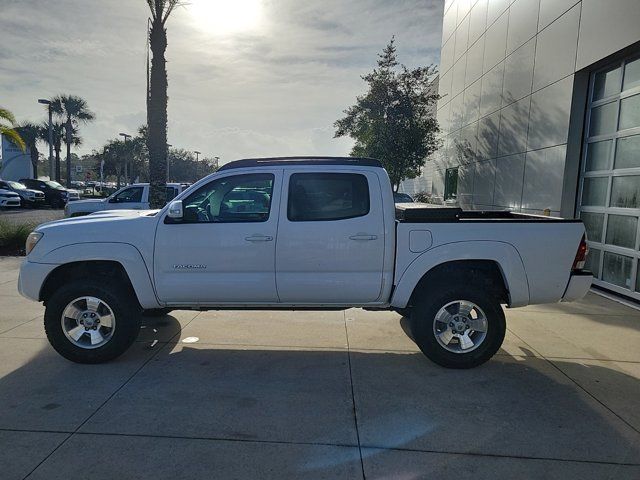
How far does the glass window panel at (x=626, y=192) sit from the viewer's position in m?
7.30

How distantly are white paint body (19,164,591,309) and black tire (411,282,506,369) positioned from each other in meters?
0.21

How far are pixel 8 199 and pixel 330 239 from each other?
27.5 meters

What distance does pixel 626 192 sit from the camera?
7582 mm

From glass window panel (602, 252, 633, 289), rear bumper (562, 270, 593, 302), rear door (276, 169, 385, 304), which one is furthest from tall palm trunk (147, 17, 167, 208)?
glass window panel (602, 252, 633, 289)

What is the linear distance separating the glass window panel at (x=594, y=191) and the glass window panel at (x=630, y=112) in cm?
103

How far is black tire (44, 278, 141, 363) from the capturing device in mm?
4359

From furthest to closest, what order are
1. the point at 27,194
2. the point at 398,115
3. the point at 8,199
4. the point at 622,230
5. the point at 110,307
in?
the point at 27,194 → the point at 8,199 → the point at 398,115 → the point at 622,230 → the point at 110,307

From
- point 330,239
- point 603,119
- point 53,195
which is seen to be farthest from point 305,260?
point 53,195

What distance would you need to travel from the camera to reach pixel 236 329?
5648 millimetres

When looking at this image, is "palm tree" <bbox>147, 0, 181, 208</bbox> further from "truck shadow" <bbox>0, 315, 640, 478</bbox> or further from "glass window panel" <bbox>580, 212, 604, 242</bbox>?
"glass window panel" <bbox>580, 212, 604, 242</bbox>

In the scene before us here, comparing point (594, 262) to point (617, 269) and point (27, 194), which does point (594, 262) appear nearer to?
point (617, 269)

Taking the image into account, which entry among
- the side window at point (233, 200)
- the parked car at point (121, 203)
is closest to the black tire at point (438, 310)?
the side window at point (233, 200)

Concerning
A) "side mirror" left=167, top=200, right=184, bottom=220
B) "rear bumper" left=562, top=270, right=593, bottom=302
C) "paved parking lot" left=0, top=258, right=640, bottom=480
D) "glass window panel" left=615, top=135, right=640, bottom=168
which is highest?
"glass window panel" left=615, top=135, right=640, bottom=168

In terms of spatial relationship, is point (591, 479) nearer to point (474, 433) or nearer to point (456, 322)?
point (474, 433)
